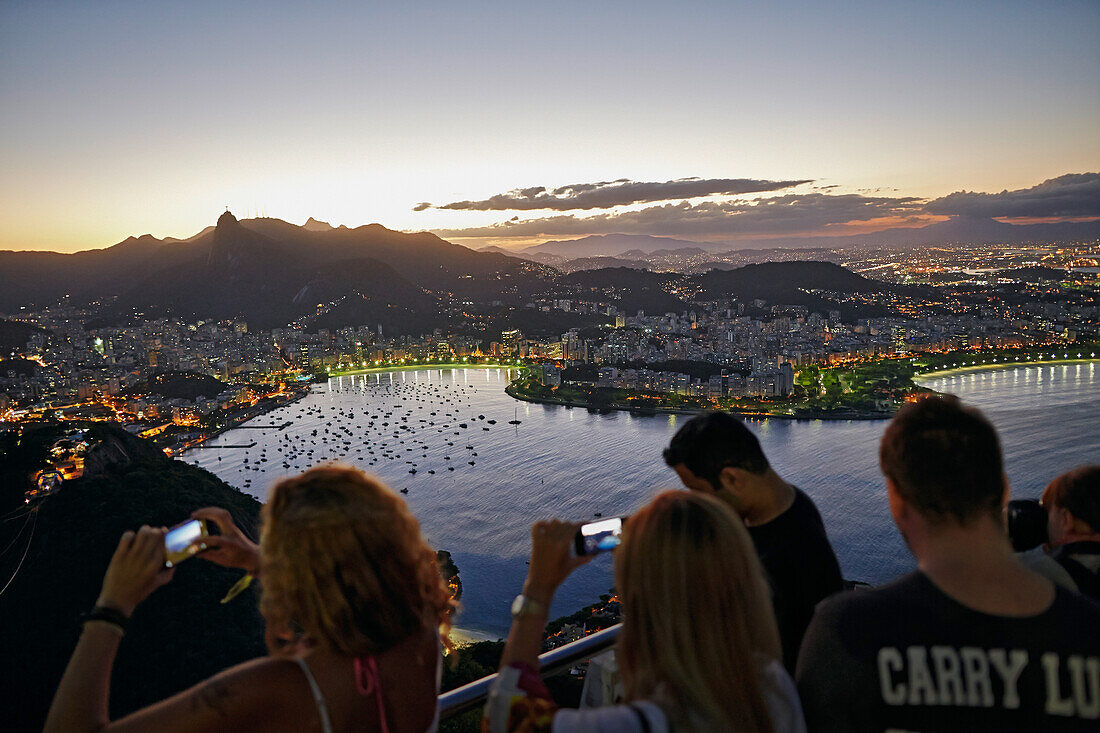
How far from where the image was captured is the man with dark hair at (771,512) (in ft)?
2.64

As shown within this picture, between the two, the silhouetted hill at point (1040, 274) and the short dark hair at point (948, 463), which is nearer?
the short dark hair at point (948, 463)

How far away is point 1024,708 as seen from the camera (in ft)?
1.62

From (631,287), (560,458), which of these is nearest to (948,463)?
(560,458)

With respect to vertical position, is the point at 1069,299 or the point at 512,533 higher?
the point at 1069,299

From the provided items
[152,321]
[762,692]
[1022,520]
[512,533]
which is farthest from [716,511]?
[152,321]

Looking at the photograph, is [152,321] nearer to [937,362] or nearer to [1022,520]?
[937,362]

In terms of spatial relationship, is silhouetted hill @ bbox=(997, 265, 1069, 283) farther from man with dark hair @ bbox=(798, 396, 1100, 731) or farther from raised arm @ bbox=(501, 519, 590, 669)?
raised arm @ bbox=(501, 519, 590, 669)

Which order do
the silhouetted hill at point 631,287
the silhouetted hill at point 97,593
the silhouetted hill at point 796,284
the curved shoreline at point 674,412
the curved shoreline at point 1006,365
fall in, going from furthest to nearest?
the silhouetted hill at point 631,287, the silhouetted hill at point 796,284, the curved shoreline at point 1006,365, the curved shoreline at point 674,412, the silhouetted hill at point 97,593

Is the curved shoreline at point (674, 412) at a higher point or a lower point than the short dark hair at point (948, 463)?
lower

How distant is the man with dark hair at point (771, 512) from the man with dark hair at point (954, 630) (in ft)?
0.79

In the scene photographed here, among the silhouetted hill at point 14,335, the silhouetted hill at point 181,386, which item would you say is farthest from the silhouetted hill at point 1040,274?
the silhouetted hill at point 14,335

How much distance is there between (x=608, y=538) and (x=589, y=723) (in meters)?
0.21

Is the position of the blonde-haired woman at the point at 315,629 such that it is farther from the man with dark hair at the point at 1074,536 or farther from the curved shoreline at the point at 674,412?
the curved shoreline at the point at 674,412

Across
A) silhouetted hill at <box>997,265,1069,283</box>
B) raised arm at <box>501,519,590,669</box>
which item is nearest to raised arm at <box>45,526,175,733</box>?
raised arm at <box>501,519,590,669</box>
